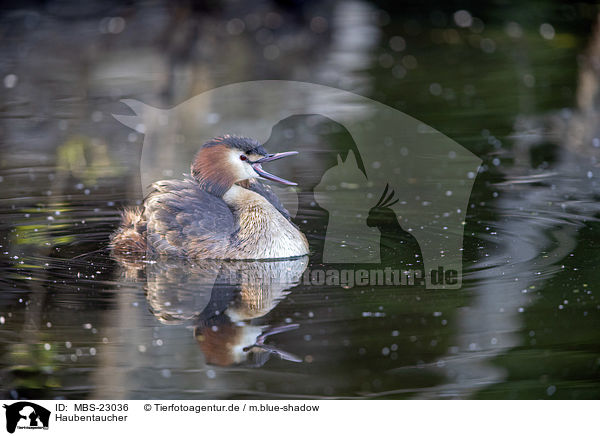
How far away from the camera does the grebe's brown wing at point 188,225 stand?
6703 millimetres

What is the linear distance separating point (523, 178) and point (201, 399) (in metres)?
4.66

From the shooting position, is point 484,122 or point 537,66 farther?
point 537,66

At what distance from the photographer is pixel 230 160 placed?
6.87 metres

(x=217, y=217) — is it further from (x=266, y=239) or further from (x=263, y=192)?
(x=263, y=192)

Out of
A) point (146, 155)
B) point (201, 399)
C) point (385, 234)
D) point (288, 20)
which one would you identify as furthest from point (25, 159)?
point (288, 20)

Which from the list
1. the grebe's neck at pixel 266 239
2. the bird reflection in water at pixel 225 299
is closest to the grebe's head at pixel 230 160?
the grebe's neck at pixel 266 239

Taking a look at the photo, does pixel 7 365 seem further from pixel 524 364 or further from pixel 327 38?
pixel 327 38

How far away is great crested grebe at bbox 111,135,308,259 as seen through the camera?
22.1ft

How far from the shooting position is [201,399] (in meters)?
4.82
